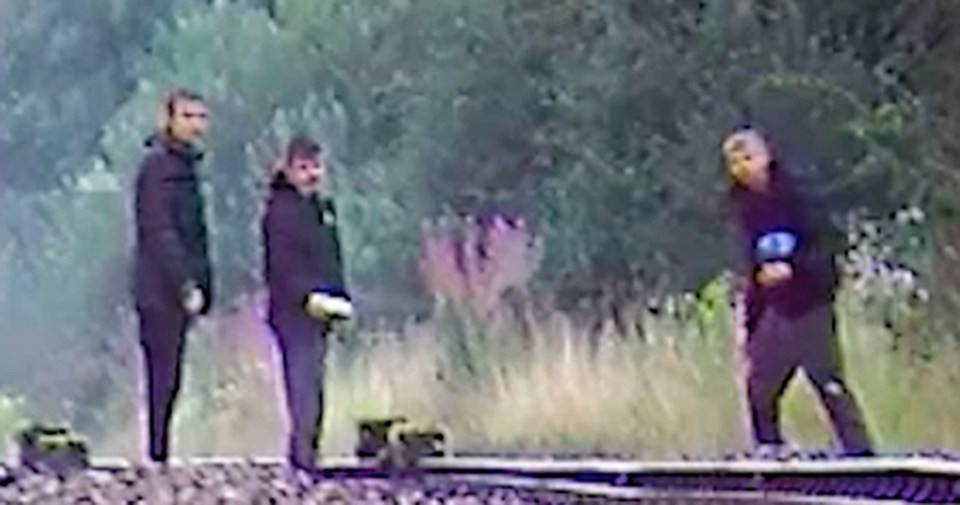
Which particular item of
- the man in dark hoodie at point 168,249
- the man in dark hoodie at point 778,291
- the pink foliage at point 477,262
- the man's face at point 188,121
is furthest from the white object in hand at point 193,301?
the man in dark hoodie at point 778,291

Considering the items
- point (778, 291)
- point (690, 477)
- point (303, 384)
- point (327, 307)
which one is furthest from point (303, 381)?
point (778, 291)

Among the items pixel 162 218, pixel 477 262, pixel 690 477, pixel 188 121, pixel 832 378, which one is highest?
pixel 188 121

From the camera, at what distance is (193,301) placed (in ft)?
10.3

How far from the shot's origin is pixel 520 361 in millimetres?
3131

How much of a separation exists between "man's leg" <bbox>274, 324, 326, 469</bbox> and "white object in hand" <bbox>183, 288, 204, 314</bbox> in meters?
0.11

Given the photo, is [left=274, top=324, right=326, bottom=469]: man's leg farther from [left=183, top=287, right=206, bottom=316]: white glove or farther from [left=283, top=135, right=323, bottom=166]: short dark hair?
[left=283, top=135, right=323, bottom=166]: short dark hair

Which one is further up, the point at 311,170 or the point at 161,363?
the point at 311,170

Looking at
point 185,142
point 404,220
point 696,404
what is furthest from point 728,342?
point 185,142

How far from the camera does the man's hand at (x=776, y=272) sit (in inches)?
118

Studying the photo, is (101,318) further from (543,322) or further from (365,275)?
(543,322)

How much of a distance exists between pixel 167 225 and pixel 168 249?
0.03 metres

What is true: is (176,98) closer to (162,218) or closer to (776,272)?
(162,218)

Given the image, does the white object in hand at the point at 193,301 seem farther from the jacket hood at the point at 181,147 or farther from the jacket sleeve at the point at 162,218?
the jacket hood at the point at 181,147

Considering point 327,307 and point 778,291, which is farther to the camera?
point 327,307
